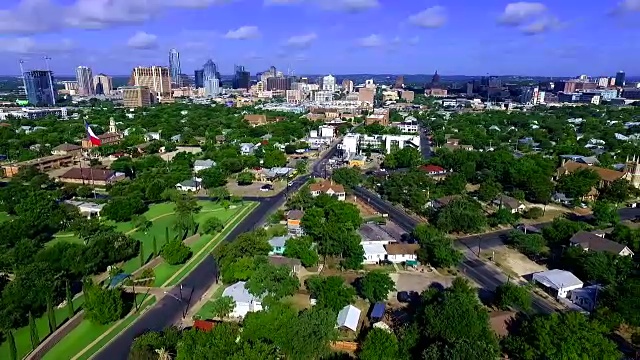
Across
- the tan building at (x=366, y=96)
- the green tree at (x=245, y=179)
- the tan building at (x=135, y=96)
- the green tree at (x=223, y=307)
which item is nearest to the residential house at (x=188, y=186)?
the green tree at (x=245, y=179)

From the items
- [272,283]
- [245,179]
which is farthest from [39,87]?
[272,283]

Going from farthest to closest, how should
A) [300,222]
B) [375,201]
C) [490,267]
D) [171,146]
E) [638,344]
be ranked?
[171,146] < [375,201] < [300,222] < [490,267] < [638,344]

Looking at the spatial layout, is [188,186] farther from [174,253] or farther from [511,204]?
[511,204]

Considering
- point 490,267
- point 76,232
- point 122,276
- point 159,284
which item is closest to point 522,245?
point 490,267

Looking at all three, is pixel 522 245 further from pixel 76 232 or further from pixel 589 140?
pixel 589 140

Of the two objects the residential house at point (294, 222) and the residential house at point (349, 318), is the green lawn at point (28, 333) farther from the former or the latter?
the residential house at point (294, 222)
